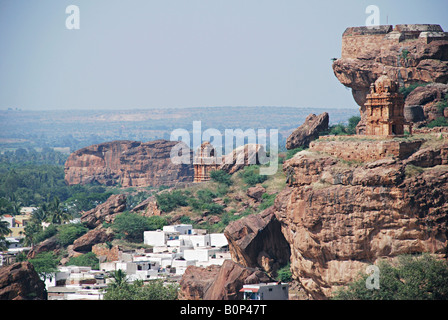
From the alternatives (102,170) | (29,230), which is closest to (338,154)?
(29,230)

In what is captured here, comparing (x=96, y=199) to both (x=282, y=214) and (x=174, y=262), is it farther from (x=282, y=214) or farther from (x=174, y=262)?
(x=282, y=214)

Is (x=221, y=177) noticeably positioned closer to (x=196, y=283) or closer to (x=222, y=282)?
(x=196, y=283)

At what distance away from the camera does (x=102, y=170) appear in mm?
146500

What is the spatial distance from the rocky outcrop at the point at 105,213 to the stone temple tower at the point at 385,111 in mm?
28312

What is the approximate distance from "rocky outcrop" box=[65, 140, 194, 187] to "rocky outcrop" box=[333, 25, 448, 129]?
72.2 m

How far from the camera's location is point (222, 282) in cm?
4059

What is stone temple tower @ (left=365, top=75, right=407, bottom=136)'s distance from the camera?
41.3 metres

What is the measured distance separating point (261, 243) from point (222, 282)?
23.2ft

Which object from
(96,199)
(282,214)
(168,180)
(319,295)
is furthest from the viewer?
(168,180)

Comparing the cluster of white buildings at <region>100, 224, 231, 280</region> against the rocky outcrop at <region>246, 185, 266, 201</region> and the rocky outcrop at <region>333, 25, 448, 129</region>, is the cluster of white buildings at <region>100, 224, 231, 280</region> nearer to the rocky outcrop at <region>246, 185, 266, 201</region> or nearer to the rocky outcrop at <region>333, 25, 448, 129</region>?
the rocky outcrop at <region>246, 185, 266, 201</region>

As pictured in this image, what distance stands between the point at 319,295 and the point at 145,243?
77.1ft

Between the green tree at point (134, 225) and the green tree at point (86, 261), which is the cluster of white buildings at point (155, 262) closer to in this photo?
the green tree at point (134, 225)

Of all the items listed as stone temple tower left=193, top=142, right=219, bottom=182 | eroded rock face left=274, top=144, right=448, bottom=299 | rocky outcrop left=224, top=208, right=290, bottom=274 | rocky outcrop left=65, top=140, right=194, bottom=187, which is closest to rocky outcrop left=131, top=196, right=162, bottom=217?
stone temple tower left=193, top=142, right=219, bottom=182

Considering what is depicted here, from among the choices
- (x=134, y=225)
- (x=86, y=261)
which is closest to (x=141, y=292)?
(x=86, y=261)
